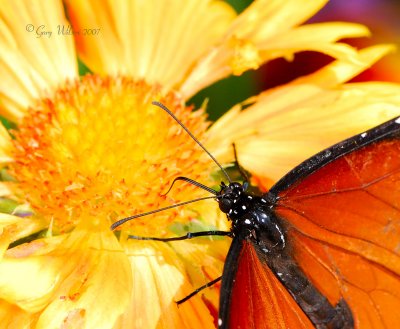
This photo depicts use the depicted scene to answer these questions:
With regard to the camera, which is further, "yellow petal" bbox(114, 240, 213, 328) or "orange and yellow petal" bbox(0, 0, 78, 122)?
"orange and yellow petal" bbox(0, 0, 78, 122)

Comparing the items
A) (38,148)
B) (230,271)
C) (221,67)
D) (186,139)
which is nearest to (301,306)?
(230,271)

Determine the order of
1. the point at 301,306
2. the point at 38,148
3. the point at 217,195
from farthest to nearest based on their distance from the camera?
the point at 38,148 → the point at 217,195 → the point at 301,306

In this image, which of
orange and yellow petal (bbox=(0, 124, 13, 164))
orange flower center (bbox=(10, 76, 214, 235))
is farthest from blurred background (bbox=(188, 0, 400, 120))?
orange and yellow petal (bbox=(0, 124, 13, 164))

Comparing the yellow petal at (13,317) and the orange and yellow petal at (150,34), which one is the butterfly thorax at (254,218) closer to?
the yellow petal at (13,317)

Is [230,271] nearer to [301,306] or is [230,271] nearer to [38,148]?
[301,306]

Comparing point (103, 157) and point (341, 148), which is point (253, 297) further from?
point (103, 157)

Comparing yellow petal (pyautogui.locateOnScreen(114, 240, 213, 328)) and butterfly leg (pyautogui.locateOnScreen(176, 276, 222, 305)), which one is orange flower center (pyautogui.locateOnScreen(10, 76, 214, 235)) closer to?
yellow petal (pyautogui.locateOnScreen(114, 240, 213, 328))
